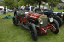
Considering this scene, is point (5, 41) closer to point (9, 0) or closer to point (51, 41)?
point (51, 41)

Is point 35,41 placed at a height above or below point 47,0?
below

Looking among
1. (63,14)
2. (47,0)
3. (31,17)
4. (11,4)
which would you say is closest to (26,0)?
(47,0)

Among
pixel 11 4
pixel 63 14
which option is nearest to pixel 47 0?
pixel 63 14

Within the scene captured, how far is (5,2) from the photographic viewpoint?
134ft

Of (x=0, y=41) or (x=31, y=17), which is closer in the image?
(x=0, y=41)

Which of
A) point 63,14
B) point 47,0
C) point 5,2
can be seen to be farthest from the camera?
point 5,2

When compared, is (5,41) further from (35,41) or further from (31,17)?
(31,17)

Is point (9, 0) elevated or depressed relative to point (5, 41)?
elevated

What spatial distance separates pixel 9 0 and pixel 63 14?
130ft

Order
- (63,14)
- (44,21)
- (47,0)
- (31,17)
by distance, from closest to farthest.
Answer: (44,21) → (31,17) → (63,14) → (47,0)

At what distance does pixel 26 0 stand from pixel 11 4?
30.9 meters

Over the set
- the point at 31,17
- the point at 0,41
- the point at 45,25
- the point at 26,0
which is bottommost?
the point at 0,41

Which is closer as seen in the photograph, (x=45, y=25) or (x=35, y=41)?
(x=35, y=41)

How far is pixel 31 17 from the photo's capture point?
4297mm
